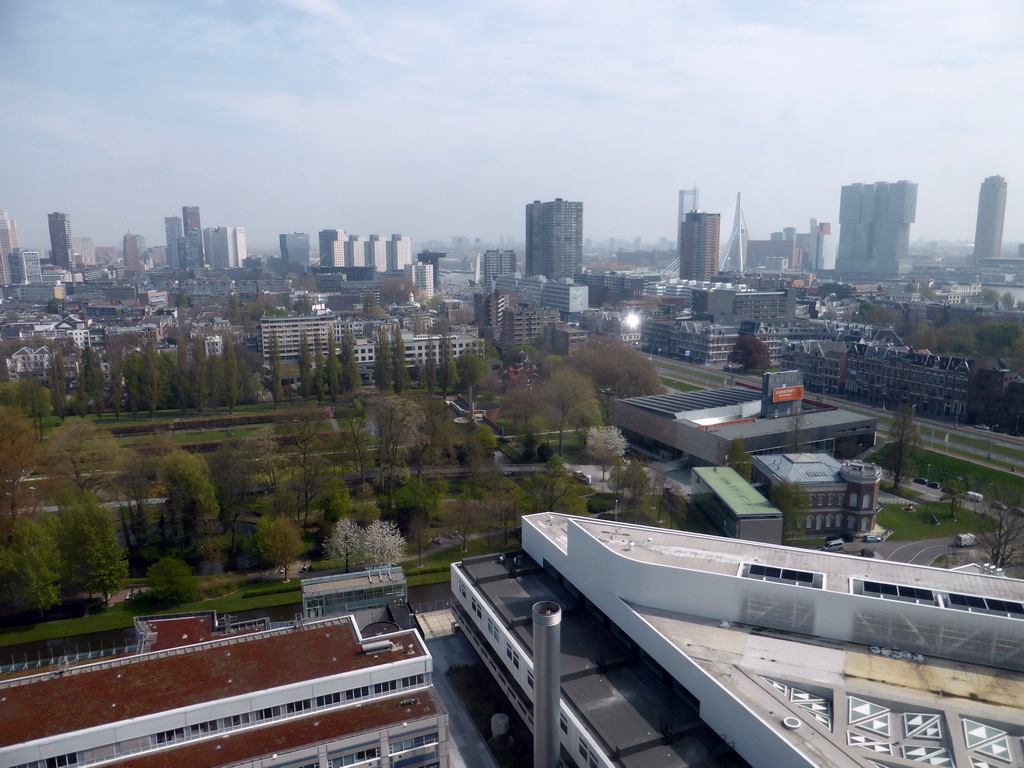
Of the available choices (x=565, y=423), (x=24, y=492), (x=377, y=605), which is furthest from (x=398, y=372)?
(x=377, y=605)

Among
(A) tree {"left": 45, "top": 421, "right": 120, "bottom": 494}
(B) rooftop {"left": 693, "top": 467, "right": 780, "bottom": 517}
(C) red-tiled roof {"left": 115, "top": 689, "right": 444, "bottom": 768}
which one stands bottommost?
(C) red-tiled roof {"left": 115, "top": 689, "right": 444, "bottom": 768}

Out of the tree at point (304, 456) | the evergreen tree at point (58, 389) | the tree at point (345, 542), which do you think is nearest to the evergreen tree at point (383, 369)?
the tree at point (304, 456)

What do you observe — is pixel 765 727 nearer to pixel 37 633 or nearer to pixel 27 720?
pixel 27 720

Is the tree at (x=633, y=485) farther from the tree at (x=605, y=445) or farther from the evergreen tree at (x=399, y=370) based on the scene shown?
the evergreen tree at (x=399, y=370)

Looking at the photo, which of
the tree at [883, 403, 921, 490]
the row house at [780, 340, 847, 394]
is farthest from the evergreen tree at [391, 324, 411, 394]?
the tree at [883, 403, 921, 490]

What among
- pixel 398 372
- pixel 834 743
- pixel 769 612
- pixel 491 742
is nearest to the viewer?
pixel 834 743

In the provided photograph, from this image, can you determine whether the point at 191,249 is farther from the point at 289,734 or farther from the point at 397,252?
the point at 289,734

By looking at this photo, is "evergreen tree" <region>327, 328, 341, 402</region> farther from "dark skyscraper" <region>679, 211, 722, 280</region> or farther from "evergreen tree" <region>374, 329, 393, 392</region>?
"dark skyscraper" <region>679, 211, 722, 280</region>
